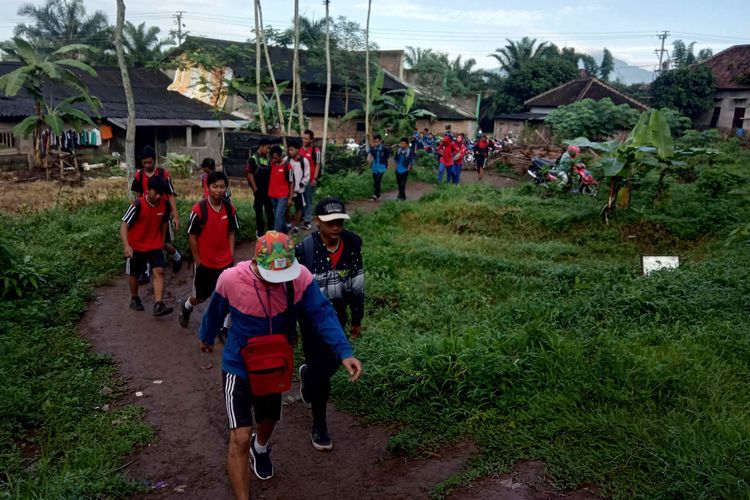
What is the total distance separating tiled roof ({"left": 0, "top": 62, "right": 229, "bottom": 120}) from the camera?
835 inches

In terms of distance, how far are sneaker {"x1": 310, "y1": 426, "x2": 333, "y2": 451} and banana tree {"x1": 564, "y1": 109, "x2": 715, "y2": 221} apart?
8671 mm

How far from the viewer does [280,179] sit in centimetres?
989

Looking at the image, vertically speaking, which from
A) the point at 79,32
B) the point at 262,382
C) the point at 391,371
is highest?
the point at 79,32

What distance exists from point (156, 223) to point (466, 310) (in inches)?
147

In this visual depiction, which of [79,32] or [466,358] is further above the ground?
[79,32]

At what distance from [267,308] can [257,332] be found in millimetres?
164

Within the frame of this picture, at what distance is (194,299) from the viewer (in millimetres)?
6473

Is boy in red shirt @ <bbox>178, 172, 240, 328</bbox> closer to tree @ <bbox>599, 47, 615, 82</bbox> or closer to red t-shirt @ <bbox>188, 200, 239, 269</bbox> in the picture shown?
red t-shirt @ <bbox>188, 200, 239, 269</bbox>

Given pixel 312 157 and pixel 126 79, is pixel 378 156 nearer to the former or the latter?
pixel 312 157

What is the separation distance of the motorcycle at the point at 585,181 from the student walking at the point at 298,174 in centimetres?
822

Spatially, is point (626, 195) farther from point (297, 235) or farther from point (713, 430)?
point (713, 430)

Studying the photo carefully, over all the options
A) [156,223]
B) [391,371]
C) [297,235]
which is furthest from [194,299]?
[297,235]

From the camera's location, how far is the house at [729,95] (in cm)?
3425

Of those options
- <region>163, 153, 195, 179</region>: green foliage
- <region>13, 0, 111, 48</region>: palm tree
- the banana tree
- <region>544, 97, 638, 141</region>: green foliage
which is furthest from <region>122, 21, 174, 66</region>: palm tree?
the banana tree
